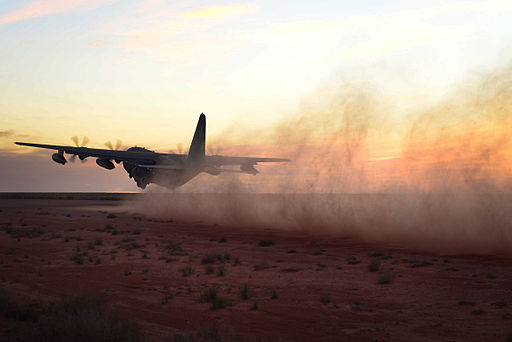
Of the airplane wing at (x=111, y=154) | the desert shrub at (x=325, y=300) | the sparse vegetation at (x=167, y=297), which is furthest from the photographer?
the airplane wing at (x=111, y=154)

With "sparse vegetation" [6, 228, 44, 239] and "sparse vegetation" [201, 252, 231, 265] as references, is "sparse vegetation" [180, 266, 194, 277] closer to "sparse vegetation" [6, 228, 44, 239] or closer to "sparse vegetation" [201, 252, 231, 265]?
"sparse vegetation" [201, 252, 231, 265]

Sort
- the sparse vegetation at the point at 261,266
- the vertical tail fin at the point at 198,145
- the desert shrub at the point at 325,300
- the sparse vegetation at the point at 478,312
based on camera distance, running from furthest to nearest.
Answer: the vertical tail fin at the point at 198,145 < the sparse vegetation at the point at 261,266 < the desert shrub at the point at 325,300 < the sparse vegetation at the point at 478,312

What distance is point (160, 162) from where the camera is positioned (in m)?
53.3

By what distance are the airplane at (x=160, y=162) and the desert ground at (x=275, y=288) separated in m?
18.7

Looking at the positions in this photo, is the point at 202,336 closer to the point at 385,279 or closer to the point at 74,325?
the point at 74,325

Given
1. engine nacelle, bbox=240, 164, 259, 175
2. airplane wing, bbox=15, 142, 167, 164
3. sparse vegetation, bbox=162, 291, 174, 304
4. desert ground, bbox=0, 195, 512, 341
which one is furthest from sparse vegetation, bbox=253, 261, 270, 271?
airplane wing, bbox=15, 142, 167, 164

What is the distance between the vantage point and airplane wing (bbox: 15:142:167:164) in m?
48.3

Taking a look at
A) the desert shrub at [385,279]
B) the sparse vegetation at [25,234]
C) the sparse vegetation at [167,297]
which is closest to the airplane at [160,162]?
the sparse vegetation at [25,234]

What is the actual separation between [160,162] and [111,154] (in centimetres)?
611

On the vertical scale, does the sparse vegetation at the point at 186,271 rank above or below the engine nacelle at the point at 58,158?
below

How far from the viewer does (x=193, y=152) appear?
52594 mm

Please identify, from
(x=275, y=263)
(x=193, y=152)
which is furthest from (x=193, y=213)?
(x=275, y=263)

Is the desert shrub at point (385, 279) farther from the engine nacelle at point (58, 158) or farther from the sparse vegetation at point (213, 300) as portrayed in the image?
the engine nacelle at point (58, 158)

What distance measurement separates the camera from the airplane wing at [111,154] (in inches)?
1903
